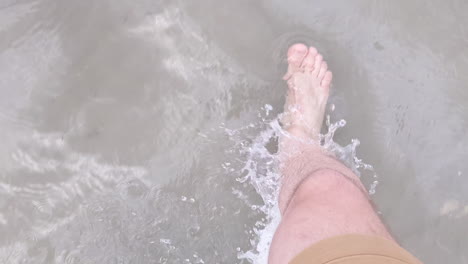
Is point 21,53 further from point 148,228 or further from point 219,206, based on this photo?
point 219,206

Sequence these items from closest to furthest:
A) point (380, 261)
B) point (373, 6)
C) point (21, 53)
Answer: point (380, 261) → point (21, 53) → point (373, 6)

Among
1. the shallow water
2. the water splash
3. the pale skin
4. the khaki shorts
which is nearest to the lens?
the khaki shorts

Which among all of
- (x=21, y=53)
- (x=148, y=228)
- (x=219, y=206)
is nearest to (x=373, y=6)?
(x=219, y=206)

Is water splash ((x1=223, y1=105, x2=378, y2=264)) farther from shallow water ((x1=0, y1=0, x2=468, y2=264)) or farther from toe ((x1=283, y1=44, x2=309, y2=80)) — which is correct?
toe ((x1=283, y1=44, x2=309, y2=80))

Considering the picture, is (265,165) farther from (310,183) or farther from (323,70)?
(323,70)

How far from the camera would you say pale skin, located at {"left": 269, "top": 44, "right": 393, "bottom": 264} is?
158 centimetres

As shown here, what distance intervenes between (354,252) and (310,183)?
17.8 inches

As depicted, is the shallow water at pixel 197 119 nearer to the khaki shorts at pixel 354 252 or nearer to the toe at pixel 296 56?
the toe at pixel 296 56

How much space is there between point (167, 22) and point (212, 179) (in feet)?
2.04

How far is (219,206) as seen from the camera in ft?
6.38

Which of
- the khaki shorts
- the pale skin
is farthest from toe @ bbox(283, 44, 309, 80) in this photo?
the khaki shorts

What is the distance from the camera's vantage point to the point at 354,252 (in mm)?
1399

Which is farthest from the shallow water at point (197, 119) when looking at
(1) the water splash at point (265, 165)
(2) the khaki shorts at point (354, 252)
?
(2) the khaki shorts at point (354, 252)

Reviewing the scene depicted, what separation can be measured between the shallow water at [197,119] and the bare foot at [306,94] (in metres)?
0.05
